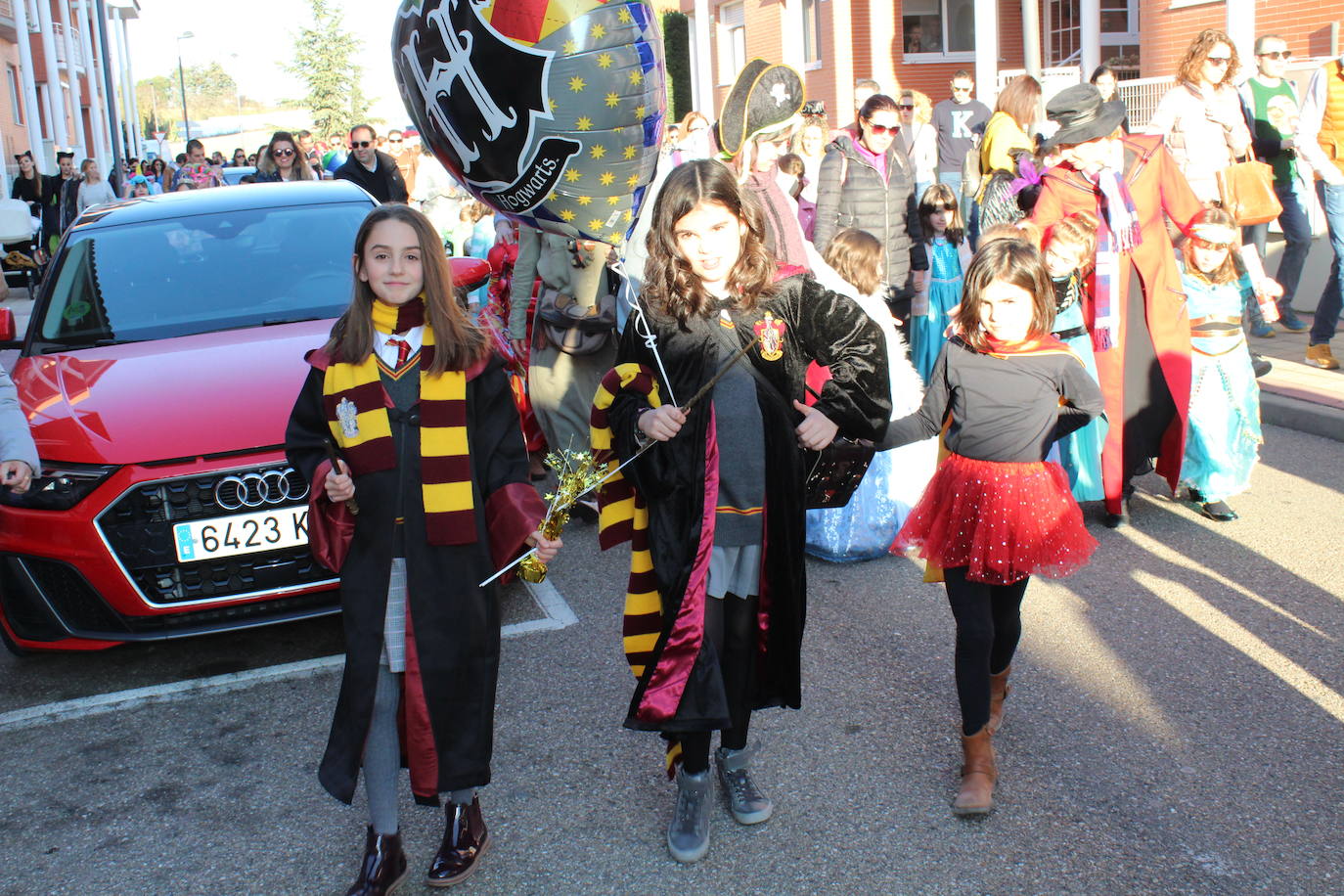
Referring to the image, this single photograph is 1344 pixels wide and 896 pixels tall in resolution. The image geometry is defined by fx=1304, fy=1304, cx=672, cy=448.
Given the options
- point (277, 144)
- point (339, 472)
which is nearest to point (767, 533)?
point (339, 472)

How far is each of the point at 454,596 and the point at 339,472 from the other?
40cm

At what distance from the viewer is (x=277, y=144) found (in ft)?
43.7

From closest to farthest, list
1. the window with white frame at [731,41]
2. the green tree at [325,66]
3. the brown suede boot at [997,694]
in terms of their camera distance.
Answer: the brown suede boot at [997,694], the window with white frame at [731,41], the green tree at [325,66]

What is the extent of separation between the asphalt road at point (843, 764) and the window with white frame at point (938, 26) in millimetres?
23013

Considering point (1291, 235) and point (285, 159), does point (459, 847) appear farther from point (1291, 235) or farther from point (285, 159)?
point (285, 159)

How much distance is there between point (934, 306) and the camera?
8.38 metres

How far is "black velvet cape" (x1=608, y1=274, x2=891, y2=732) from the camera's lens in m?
3.16

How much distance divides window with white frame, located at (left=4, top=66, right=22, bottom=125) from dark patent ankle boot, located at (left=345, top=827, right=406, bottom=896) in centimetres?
3884

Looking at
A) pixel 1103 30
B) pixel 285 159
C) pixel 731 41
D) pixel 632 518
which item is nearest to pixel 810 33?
pixel 731 41

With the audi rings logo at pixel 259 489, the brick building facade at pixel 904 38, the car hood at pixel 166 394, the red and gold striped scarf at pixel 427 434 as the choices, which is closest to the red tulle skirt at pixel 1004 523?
the red and gold striped scarf at pixel 427 434

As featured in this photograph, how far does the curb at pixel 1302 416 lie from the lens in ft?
23.8

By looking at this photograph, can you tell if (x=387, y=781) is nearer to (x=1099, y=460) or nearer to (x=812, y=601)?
(x=812, y=601)

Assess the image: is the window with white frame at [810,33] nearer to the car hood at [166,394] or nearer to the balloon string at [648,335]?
the car hood at [166,394]

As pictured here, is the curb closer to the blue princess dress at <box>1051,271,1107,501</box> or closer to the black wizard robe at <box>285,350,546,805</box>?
the blue princess dress at <box>1051,271,1107,501</box>
